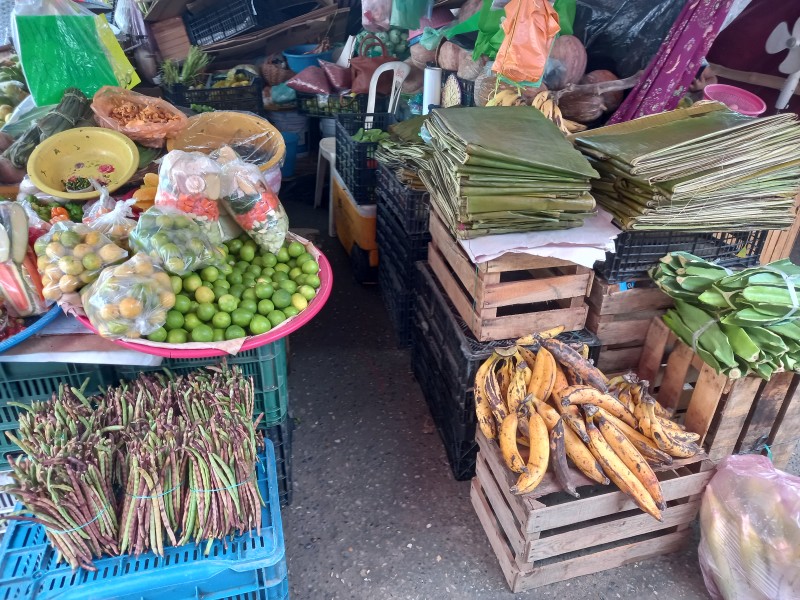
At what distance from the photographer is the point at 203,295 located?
2.08 meters

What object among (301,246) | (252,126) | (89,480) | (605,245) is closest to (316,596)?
(89,480)

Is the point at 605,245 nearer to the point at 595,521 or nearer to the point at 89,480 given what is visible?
the point at 595,521

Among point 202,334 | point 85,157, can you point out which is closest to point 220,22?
point 85,157

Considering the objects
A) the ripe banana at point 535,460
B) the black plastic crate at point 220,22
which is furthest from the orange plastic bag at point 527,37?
the black plastic crate at point 220,22

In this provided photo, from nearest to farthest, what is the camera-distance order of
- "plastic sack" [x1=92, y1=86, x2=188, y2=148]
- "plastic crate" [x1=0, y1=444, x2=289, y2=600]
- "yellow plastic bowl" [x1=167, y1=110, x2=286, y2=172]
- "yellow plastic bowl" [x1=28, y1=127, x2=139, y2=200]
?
1. "plastic crate" [x1=0, y1=444, x2=289, y2=600]
2. "yellow plastic bowl" [x1=28, y1=127, x2=139, y2=200]
3. "plastic sack" [x1=92, y1=86, x2=188, y2=148]
4. "yellow plastic bowl" [x1=167, y1=110, x2=286, y2=172]

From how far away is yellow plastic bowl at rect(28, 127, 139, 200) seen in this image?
283cm

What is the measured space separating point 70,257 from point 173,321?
1.40ft

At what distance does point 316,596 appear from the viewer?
7.43 ft

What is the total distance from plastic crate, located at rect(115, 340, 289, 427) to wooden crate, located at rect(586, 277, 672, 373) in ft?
4.91

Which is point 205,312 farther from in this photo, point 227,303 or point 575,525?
point 575,525

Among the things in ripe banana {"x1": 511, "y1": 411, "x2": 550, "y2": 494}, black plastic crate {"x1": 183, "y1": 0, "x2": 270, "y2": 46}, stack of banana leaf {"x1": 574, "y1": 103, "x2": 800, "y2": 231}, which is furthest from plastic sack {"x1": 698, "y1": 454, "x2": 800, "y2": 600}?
black plastic crate {"x1": 183, "y1": 0, "x2": 270, "y2": 46}

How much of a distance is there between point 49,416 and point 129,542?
20.9 inches

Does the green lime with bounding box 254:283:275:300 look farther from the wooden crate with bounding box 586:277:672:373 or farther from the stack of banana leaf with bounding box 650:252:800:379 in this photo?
the stack of banana leaf with bounding box 650:252:800:379

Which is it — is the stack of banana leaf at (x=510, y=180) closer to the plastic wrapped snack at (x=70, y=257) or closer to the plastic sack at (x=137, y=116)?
the plastic wrapped snack at (x=70, y=257)
